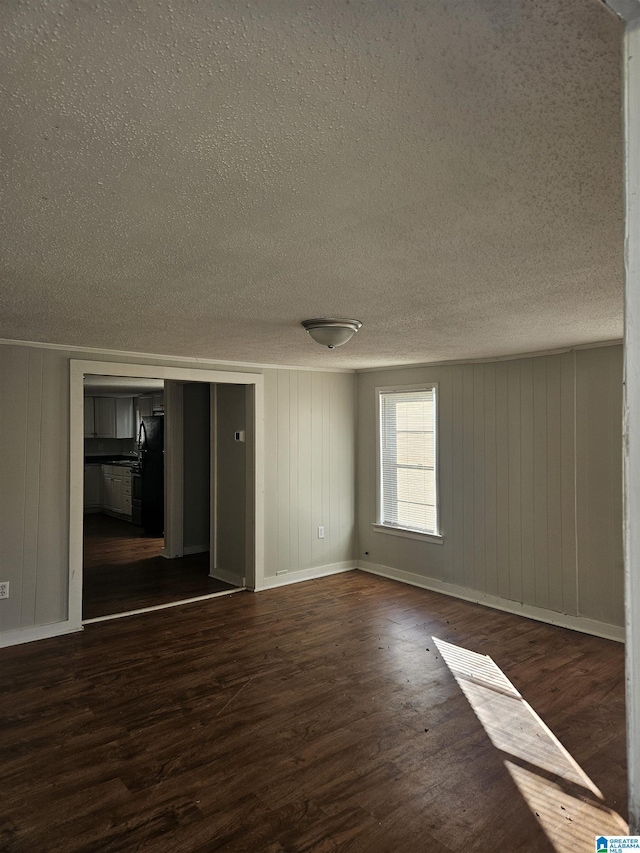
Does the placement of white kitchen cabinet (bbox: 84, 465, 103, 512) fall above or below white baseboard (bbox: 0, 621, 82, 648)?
above

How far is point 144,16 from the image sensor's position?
34.4 inches

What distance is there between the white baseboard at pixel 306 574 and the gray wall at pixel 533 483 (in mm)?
711

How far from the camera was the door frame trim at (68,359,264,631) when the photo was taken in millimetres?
4555

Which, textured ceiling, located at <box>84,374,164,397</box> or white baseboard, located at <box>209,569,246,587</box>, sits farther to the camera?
textured ceiling, located at <box>84,374,164,397</box>

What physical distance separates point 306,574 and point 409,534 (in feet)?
3.95

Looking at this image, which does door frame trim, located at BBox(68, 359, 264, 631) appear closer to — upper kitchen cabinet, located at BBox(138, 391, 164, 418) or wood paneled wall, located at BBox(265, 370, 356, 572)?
wood paneled wall, located at BBox(265, 370, 356, 572)

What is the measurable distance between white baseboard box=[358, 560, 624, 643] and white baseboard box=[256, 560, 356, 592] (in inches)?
7.4

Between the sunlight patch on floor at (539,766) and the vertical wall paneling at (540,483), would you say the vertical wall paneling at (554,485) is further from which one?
the sunlight patch on floor at (539,766)

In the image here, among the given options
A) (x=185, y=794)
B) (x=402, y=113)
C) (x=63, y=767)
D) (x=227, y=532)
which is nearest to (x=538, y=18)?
(x=402, y=113)

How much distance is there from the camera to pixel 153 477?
8852mm

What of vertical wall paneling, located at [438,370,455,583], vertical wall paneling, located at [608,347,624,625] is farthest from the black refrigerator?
vertical wall paneling, located at [608,347,624,625]

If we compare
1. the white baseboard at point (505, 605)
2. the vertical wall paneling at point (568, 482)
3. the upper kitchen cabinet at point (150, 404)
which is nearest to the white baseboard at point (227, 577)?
the white baseboard at point (505, 605)

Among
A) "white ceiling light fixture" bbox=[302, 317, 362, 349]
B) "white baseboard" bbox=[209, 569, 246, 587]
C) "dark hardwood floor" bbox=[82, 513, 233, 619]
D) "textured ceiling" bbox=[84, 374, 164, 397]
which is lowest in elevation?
"dark hardwood floor" bbox=[82, 513, 233, 619]

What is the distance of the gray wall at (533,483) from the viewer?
4441 mm
